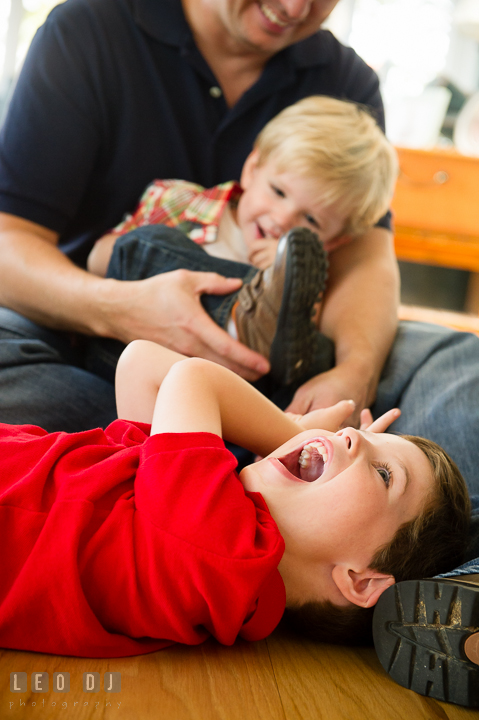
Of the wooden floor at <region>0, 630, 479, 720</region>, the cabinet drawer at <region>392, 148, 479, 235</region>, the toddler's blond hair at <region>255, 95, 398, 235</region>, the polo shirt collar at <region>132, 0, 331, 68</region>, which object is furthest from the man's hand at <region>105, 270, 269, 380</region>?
the cabinet drawer at <region>392, 148, 479, 235</region>

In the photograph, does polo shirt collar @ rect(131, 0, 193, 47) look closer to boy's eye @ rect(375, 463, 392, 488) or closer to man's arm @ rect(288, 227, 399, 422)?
man's arm @ rect(288, 227, 399, 422)

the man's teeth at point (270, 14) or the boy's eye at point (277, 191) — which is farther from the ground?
the man's teeth at point (270, 14)

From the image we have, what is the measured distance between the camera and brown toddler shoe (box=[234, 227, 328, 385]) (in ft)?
3.09

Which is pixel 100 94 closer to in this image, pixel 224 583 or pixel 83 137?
pixel 83 137

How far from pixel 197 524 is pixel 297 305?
1.46 ft

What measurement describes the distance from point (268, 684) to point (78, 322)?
0.75 meters

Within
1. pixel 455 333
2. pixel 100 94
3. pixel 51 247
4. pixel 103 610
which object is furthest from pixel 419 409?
pixel 100 94

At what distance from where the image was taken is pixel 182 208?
132 centimetres

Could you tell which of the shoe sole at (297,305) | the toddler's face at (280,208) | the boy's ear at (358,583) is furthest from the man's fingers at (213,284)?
the boy's ear at (358,583)

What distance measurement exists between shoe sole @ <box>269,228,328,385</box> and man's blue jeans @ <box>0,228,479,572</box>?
0.33ft

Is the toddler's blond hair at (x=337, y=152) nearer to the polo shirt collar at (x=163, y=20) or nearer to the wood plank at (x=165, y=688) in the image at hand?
the polo shirt collar at (x=163, y=20)

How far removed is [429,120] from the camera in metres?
2.90

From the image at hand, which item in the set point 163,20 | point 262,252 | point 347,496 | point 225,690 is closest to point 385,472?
point 347,496

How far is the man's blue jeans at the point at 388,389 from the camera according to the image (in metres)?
0.94
